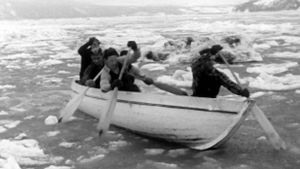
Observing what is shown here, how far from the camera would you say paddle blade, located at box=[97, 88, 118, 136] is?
19.9ft

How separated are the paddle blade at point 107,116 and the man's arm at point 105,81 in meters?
0.17

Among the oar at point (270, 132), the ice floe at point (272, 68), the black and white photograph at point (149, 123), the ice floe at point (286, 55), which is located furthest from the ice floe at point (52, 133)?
the ice floe at point (286, 55)

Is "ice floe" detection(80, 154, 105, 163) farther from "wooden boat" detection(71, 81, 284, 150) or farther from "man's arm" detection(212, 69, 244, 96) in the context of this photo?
"man's arm" detection(212, 69, 244, 96)

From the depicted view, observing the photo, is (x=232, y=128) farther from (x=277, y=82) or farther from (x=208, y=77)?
(x=277, y=82)

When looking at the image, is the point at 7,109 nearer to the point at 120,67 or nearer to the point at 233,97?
the point at 120,67

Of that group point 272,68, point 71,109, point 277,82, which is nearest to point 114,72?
point 71,109

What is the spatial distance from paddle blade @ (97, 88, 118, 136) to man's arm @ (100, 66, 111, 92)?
0.55 feet

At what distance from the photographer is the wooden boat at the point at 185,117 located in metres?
5.13

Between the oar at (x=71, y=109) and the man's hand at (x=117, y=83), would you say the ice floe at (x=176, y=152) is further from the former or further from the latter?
the oar at (x=71, y=109)

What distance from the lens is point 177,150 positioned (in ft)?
18.7

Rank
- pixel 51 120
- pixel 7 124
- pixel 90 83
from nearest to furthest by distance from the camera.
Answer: pixel 90 83, pixel 7 124, pixel 51 120

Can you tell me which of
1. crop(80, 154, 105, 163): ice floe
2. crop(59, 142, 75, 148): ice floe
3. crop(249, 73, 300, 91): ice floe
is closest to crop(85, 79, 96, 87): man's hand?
crop(59, 142, 75, 148): ice floe

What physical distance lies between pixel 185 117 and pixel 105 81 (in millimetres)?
1675

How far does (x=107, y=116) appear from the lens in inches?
242
